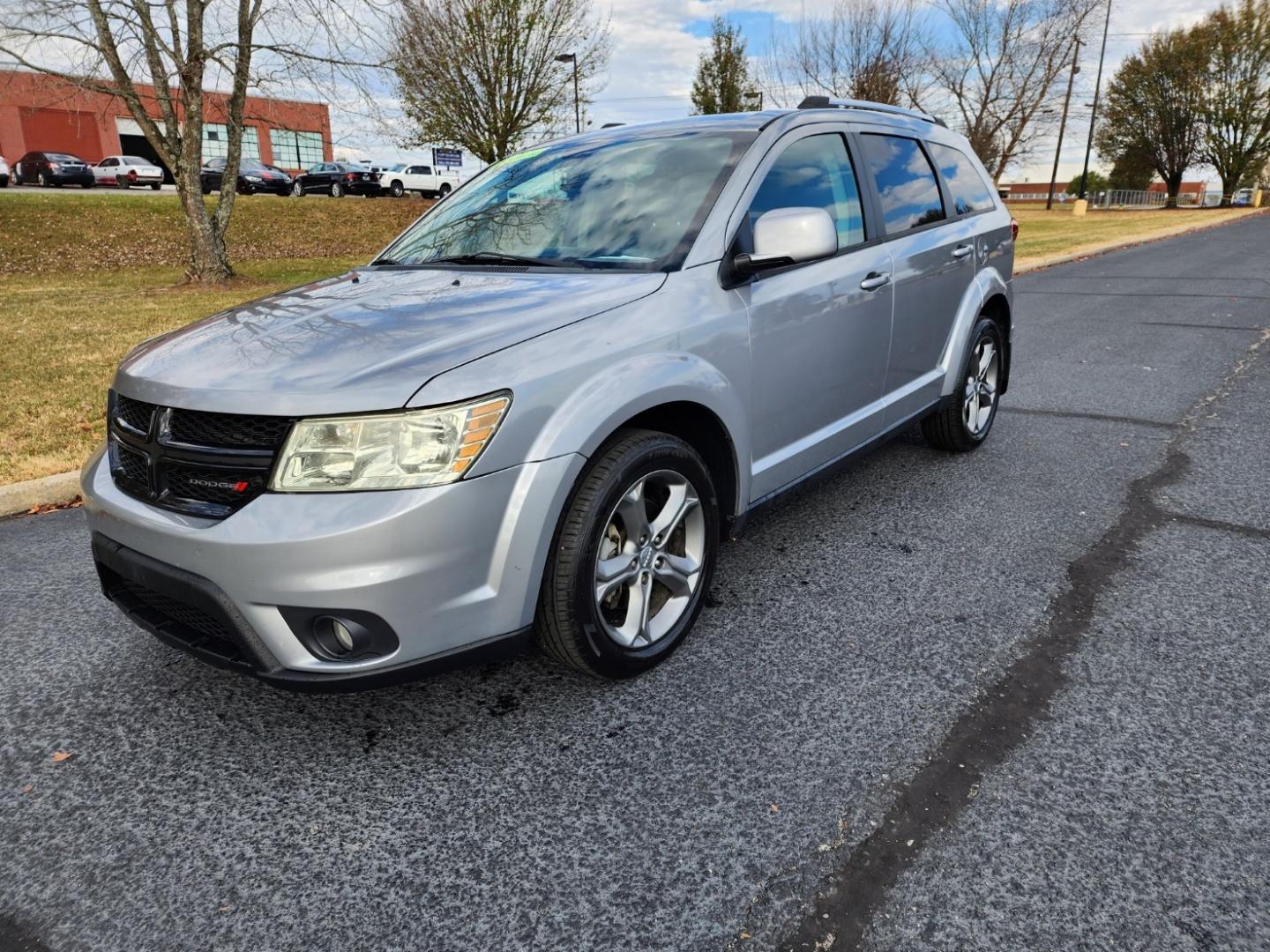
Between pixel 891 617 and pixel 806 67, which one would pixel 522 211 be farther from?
pixel 806 67

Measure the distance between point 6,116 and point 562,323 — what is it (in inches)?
2306

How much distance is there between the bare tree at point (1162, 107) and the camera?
54.4 meters

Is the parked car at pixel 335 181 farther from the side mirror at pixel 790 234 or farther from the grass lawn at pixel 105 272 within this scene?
the side mirror at pixel 790 234

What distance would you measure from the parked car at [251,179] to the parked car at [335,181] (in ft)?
2.11

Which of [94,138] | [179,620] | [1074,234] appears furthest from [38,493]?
[94,138]

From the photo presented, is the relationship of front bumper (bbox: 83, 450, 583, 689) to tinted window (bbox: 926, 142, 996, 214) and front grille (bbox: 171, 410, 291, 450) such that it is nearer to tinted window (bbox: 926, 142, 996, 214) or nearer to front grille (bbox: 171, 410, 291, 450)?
front grille (bbox: 171, 410, 291, 450)

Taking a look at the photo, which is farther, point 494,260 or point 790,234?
point 494,260

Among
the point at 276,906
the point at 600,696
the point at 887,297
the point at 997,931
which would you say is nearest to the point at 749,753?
the point at 600,696

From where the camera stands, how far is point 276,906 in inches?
78.0

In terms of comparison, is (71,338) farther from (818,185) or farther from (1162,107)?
(1162,107)

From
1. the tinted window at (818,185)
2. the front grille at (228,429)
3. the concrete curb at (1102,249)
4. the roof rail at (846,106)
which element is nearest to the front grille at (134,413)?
the front grille at (228,429)

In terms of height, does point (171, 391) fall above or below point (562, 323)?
below

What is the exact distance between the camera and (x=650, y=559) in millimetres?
2824

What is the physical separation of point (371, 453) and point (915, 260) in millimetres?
2937
